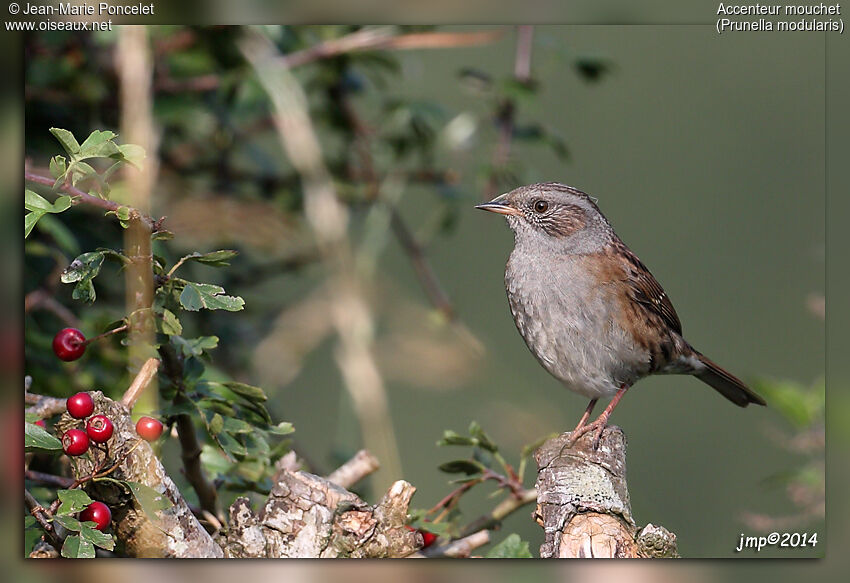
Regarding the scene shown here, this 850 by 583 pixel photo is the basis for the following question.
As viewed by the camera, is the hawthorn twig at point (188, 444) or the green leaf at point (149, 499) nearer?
the green leaf at point (149, 499)

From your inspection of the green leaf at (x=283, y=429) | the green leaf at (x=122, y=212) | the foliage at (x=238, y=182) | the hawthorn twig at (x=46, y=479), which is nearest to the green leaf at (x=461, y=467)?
the foliage at (x=238, y=182)

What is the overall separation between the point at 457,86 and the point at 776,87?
1.31m

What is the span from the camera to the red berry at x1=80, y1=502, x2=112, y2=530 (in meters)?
2.57

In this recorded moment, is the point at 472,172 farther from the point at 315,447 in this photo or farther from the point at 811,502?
the point at 811,502

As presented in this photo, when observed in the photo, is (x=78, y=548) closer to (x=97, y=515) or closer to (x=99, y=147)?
(x=97, y=515)

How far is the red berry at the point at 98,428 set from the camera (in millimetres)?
2541

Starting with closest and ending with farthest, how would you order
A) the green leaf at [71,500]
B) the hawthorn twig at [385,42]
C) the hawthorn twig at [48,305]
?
the green leaf at [71,500] → the hawthorn twig at [48,305] → the hawthorn twig at [385,42]

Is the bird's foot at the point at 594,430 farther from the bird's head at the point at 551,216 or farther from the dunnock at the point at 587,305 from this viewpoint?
the bird's head at the point at 551,216

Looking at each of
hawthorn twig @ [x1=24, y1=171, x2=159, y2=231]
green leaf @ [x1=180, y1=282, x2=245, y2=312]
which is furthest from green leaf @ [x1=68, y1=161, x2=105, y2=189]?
green leaf @ [x1=180, y1=282, x2=245, y2=312]

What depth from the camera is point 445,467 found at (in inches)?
118

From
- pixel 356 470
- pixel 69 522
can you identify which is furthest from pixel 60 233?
pixel 356 470

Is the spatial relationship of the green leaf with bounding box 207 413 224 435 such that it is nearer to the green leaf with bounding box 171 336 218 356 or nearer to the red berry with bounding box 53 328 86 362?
the green leaf with bounding box 171 336 218 356

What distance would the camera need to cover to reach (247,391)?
277 cm

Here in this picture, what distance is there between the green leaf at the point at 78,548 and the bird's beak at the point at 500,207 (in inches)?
71.8
